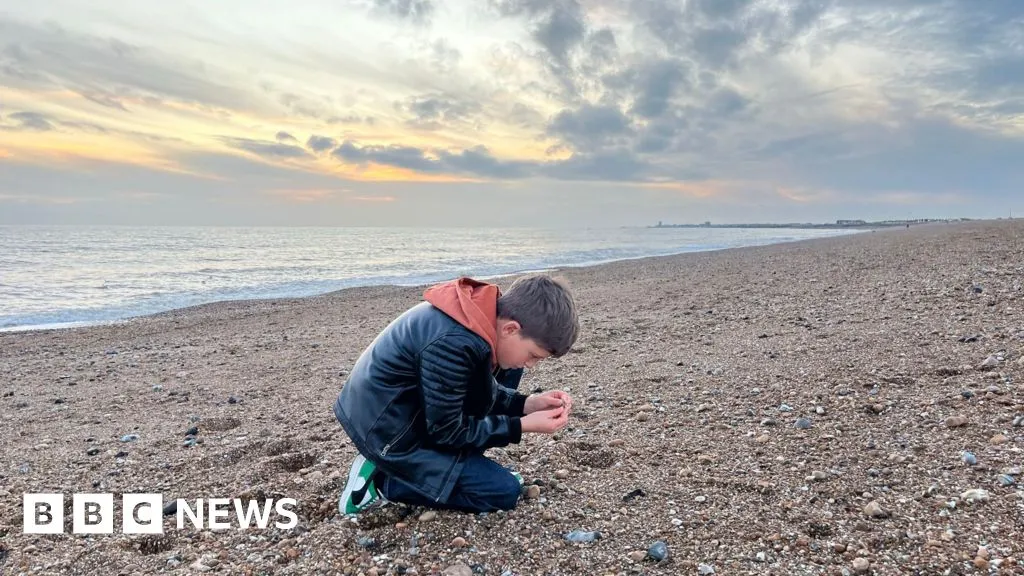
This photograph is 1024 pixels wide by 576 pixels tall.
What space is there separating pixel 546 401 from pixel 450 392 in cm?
86

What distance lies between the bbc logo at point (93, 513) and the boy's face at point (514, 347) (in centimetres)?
233

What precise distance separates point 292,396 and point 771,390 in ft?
16.6

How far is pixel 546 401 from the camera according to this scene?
371cm

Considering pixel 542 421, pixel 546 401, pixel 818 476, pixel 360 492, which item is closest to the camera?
pixel 542 421

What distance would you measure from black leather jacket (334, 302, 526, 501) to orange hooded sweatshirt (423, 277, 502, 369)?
5cm

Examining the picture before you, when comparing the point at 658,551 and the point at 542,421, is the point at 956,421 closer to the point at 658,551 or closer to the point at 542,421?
the point at 658,551

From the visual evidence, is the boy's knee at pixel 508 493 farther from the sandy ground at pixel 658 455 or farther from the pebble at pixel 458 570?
the pebble at pixel 458 570

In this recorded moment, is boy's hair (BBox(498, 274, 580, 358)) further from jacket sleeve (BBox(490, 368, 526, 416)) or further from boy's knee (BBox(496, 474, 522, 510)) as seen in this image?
boy's knee (BBox(496, 474, 522, 510))

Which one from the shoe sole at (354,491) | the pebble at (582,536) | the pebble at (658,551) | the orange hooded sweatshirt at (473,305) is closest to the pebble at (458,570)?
the pebble at (582,536)

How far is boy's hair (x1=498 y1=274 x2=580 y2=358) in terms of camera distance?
312cm

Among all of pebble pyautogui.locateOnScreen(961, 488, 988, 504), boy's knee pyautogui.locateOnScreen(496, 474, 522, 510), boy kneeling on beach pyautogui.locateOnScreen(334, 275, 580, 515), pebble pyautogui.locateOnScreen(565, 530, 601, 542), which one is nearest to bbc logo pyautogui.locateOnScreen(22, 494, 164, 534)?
boy kneeling on beach pyautogui.locateOnScreen(334, 275, 580, 515)

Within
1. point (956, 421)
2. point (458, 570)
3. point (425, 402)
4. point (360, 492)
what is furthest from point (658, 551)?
point (956, 421)

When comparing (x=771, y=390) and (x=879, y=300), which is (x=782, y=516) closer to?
(x=771, y=390)

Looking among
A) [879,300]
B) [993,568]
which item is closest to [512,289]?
[993,568]
